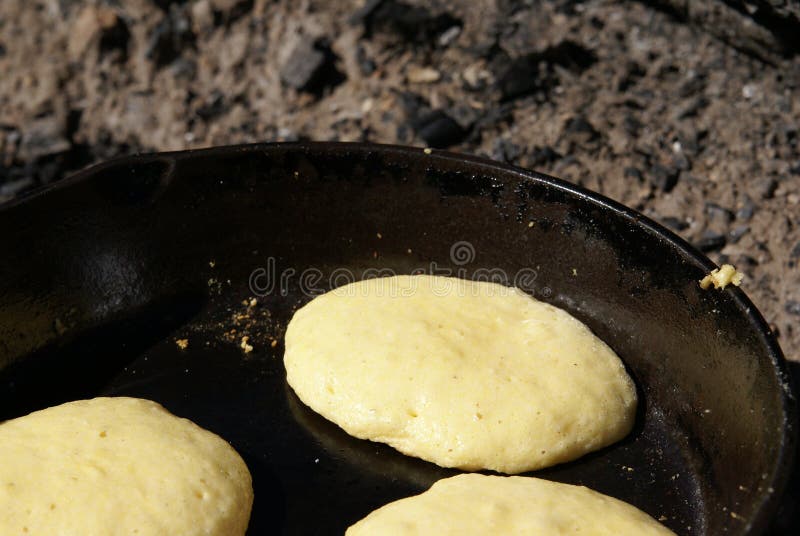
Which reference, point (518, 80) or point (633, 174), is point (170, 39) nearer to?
point (518, 80)

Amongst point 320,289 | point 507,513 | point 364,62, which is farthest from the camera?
point 364,62

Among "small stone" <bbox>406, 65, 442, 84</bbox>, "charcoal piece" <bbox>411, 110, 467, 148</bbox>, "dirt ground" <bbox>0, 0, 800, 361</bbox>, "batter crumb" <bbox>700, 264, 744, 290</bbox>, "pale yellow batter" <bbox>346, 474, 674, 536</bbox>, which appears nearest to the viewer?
"pale yellow batter" <bbox>346, 474, 674, 536</bbox>

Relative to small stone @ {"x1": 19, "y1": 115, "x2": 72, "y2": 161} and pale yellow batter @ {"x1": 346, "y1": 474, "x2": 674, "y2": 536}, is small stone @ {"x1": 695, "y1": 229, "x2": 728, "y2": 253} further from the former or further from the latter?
small stone @ {"x1": 19, "y1": 115, "x2": 72, "y2": 161}

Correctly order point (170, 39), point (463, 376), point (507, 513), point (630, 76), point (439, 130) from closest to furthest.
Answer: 1. point (507, 513)
2. point (463, 376)
3. point (439, 130)
4. point (630, 76)
5. point (170, 39)

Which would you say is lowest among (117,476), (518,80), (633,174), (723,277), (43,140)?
(43,140)

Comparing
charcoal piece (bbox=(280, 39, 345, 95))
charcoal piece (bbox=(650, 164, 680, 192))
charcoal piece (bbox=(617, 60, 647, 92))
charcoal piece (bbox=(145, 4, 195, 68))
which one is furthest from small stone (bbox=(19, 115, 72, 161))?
charcoal piece (bbox=(650, 164, 680, 192))

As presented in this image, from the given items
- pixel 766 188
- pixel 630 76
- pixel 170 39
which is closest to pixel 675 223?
pixel 766 188

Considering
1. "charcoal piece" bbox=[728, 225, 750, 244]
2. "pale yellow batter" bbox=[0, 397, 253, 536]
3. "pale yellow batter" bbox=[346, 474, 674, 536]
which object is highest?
"charcoal piece" bbox=[728, 225, 750, 244]
